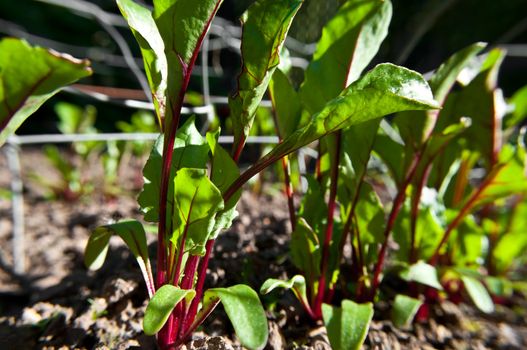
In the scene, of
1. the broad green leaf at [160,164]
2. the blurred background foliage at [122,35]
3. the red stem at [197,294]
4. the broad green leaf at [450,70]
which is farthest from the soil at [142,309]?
the blurred background foliage at [122,35]

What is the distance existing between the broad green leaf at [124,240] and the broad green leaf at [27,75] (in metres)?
0.20

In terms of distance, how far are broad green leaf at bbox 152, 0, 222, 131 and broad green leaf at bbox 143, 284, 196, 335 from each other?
0.22 meters

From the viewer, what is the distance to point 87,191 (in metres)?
1.83

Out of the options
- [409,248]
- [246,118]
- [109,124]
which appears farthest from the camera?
[109,124]

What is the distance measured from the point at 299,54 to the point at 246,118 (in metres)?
0.89

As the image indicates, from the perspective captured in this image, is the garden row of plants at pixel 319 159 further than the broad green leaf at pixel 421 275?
No

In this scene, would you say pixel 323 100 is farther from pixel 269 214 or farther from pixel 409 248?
pixel 269 214

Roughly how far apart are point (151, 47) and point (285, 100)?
25 cm

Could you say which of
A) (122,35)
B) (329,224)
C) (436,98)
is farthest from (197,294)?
(122,35)

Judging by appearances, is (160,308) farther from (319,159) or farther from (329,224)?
(319,159)

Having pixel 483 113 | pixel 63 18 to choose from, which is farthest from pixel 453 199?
pixel 63 18

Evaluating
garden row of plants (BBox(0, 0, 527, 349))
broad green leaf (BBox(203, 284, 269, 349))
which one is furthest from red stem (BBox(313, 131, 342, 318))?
broad green leaf (BBox(203, 284, 269, 349))

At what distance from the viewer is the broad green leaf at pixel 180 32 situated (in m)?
0.57

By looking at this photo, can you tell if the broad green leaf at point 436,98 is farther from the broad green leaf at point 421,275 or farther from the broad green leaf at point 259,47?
the broad green leaf at point 259,47
